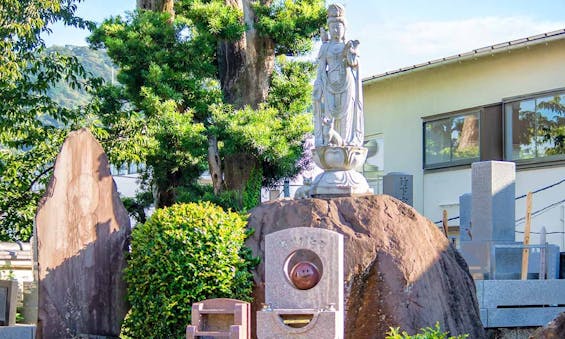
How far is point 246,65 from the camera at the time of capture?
1959cm

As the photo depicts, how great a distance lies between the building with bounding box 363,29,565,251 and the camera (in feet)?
71.9

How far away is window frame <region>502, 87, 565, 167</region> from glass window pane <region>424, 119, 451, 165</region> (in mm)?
1999

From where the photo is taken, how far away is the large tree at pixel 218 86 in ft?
59.0

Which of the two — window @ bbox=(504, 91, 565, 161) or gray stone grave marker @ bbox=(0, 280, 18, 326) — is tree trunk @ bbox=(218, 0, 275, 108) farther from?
window @ bbox=(504, 91, 565, 161)

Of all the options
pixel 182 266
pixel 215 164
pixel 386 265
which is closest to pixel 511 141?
pixel 215 164

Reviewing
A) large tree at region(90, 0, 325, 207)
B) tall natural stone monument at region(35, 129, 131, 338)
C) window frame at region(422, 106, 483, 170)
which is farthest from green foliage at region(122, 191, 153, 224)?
window frame at region(422, 106, 483, 170)

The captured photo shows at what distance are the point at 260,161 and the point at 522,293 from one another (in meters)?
6.10

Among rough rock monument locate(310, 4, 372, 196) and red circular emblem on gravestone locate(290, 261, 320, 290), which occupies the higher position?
rough rock monument locate(310, 4, 372, 196)

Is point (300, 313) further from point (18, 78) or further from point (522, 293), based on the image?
point (18, 78)

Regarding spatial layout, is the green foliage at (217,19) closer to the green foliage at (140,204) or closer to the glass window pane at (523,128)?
the green foliage at (140,204)

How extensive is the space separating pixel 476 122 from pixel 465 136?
1.60 feet

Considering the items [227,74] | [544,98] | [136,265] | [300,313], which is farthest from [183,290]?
[544,98]

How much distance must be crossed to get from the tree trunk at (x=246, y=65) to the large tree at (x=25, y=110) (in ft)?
12.3

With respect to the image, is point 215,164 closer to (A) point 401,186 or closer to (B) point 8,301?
(A) point 401,186
